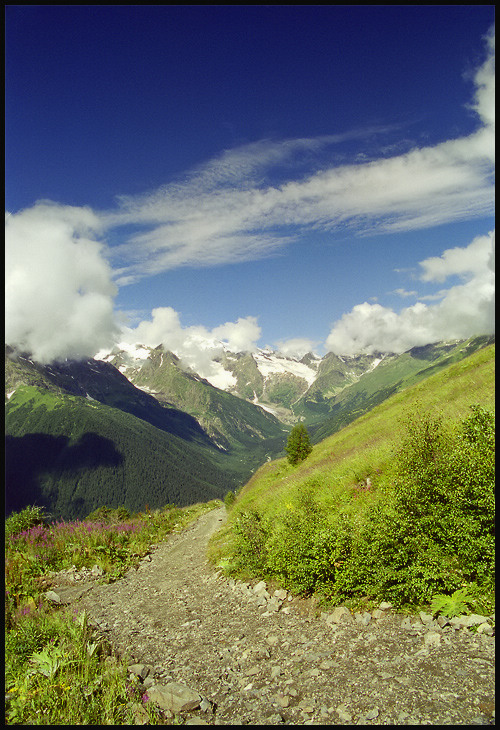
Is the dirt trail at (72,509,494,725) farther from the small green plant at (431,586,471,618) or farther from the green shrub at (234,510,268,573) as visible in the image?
the green shrub at (234,510,268,573)

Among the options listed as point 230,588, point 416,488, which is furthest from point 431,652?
point 230,588

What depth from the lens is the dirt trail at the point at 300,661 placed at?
5426 mm

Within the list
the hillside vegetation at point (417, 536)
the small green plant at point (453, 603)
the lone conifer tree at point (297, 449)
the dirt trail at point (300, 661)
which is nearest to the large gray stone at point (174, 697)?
the dirt trail at point (300, 661)

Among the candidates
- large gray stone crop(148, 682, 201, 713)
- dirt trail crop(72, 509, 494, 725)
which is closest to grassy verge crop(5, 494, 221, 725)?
large gray stone crop(148, 682, 201, 713)

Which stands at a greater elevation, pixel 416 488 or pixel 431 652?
pixel 416 488

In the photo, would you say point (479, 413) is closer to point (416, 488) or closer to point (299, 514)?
point (416, 488)

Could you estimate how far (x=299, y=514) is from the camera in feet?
39.8

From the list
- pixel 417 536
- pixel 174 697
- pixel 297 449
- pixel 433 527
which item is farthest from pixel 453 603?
pixel 297 449

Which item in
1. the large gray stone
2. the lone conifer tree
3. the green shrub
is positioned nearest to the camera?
the large gray stone

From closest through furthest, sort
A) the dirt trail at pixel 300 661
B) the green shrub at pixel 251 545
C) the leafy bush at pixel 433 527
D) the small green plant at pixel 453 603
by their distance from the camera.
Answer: the dirt trail at pixel 300 661 → the small green plant at pixel 453 603 → the leafy bush at pixel 433 527 → the green shrub at pixel 251 545

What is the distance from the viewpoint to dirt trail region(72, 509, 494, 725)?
5.43 meters

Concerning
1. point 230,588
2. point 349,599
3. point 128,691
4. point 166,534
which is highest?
point 349,599

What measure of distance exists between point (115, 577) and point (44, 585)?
2894 millimetres

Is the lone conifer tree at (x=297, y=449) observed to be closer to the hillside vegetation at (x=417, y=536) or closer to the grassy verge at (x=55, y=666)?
the grassy verge at (x=55, y=666)
